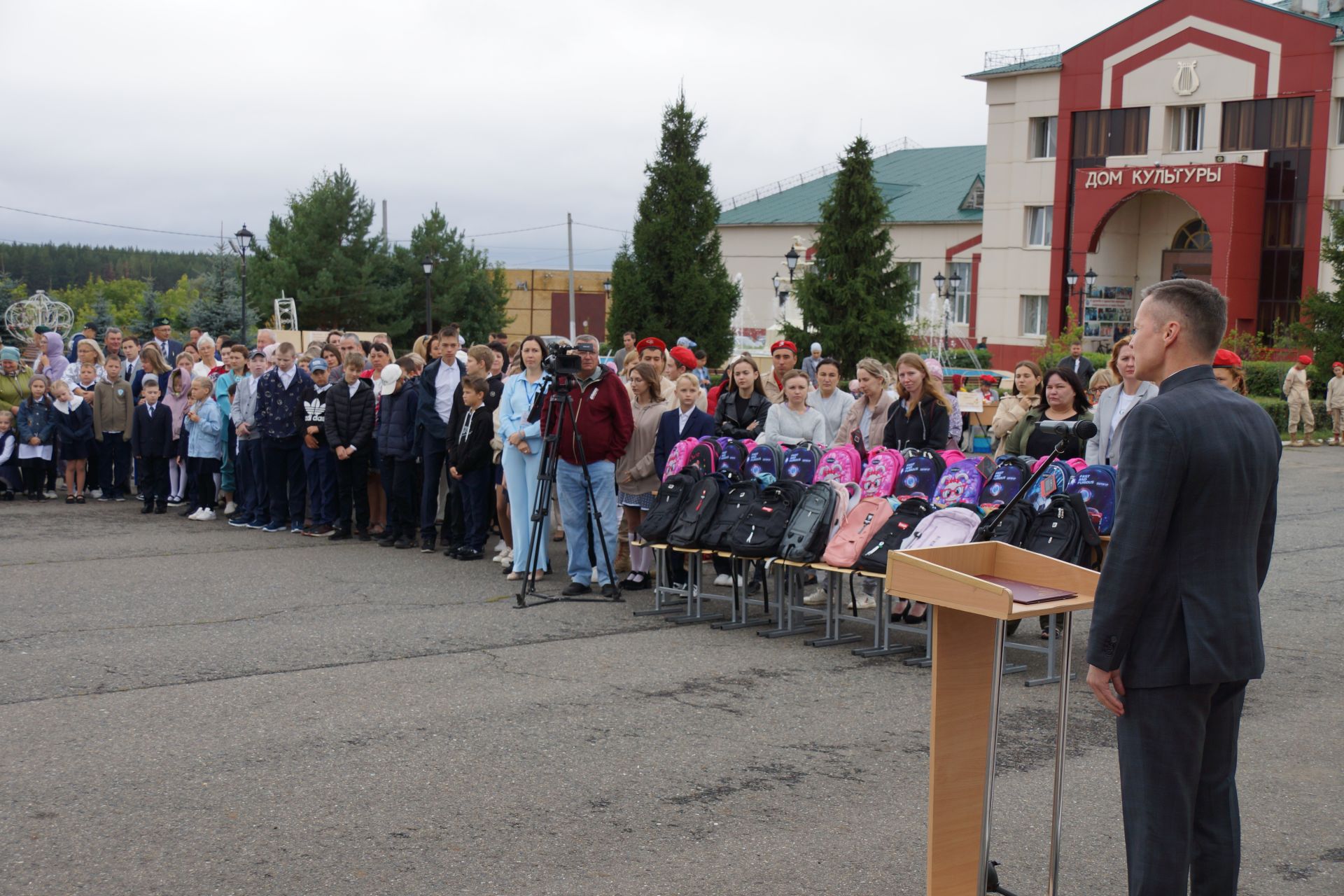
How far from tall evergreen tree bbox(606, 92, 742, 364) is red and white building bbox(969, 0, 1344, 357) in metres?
20.1

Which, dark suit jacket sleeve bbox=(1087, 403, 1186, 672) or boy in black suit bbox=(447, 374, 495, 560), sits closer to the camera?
dark suit jacket sleeve bbox=(1087, 403, 1186, 672)

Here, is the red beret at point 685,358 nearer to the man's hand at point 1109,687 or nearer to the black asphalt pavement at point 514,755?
the black asphalt pavement at point 514,755

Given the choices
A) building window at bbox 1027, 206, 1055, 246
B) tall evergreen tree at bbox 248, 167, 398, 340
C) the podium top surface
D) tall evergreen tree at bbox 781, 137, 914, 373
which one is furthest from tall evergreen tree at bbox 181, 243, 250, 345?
the podium top surface

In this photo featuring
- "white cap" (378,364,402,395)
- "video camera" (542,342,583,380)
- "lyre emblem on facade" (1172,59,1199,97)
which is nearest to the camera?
"video camera" (542,342,583,380)

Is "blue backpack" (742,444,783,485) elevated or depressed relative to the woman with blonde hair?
depressed

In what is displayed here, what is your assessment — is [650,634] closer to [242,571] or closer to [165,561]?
[242,571]

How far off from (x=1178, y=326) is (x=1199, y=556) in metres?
0.69

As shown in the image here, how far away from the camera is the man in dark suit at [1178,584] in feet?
12.0

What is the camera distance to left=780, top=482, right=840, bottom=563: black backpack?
352 inches

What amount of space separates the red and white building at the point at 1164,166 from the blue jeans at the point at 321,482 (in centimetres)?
3748

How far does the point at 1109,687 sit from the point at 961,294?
2383 inches

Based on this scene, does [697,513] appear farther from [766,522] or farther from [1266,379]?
[1266,379]

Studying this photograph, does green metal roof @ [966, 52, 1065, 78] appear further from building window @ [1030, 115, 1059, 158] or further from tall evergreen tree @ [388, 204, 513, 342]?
tall evergreen tree @ [388, 204, 513, 342]

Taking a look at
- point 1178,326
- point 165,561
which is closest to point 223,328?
point 165,561
